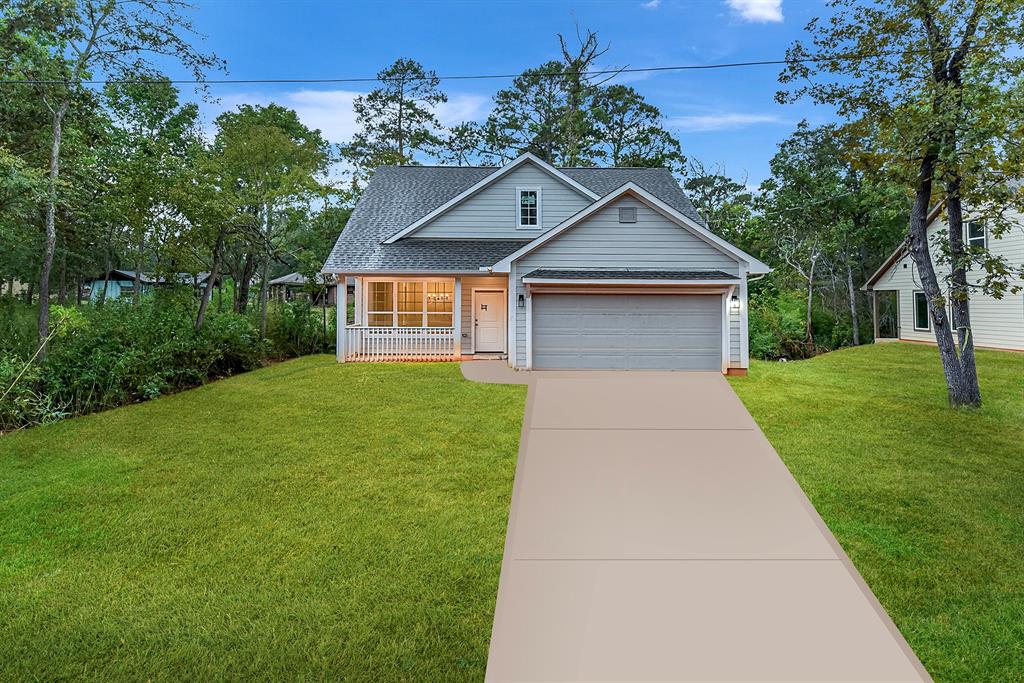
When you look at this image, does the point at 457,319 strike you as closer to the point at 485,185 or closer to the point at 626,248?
the point at 485,185

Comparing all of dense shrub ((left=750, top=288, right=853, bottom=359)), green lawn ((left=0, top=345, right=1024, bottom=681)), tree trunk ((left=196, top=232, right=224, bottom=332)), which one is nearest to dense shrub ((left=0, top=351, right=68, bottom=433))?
green lawn ((left=0, top=345, right=1024, bottom=681))

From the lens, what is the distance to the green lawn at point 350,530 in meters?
3.05

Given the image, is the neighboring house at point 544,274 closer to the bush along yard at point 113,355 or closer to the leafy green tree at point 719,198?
the bush along yard at point 113,355

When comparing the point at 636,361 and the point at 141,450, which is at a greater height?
the point at 636,361

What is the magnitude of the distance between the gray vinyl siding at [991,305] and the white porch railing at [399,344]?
1594 centimetres

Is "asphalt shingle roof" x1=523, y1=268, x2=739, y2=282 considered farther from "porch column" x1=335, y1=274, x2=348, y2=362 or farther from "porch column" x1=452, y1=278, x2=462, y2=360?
"porch column" x1=335, y1=274, x2=348, y2=362

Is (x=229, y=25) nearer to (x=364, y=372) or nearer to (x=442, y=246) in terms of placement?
(x=442, y=246)

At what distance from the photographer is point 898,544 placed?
4.12m

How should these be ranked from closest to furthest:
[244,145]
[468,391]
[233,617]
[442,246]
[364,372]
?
1. [233,617]
2. [468,391]
3. [364,372]
4. [442,246]
5. [244,145]

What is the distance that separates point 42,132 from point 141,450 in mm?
10337

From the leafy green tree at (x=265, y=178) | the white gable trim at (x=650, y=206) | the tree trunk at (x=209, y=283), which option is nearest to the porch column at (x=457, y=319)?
the white gable trim at (x=650, y=206)

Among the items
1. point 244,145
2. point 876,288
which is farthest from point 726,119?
point 244,145

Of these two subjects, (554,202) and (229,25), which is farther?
(554,202)

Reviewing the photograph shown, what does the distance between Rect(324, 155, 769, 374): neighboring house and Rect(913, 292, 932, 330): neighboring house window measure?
10.4m
